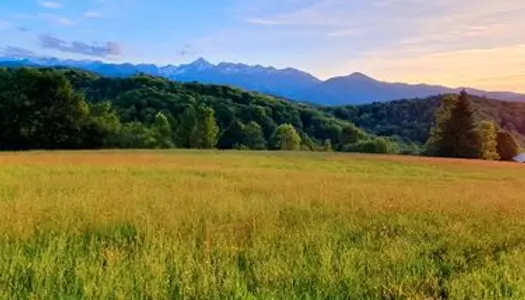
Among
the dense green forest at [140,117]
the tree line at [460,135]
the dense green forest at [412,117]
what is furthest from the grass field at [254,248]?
the dense green forest at [412,117]

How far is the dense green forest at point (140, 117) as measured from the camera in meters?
65.6

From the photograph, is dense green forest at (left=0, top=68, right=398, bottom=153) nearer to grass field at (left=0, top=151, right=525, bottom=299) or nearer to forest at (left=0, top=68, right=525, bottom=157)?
forest at (left=0, top=68, right=525, bottom=157)

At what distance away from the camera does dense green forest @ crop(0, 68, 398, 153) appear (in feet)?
215

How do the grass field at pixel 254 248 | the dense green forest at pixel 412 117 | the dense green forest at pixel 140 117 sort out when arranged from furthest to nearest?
1. the dense green forest at pixel 412 117
2. the dense green forest at pixel 140 117
3. the grass field at pixel 254 248

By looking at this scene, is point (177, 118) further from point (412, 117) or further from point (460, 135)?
point (412, 117)

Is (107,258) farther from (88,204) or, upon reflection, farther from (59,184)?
(59,184)

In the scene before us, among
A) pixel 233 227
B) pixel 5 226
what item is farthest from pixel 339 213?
pixel 5 226

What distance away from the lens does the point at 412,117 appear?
171 metres

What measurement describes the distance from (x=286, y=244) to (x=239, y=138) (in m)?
108

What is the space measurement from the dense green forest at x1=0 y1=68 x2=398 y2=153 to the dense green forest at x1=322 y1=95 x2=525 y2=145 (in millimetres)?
21948

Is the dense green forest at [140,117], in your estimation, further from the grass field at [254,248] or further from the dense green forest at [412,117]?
the grass field at [254,248]

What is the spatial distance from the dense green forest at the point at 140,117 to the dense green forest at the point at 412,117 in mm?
21948

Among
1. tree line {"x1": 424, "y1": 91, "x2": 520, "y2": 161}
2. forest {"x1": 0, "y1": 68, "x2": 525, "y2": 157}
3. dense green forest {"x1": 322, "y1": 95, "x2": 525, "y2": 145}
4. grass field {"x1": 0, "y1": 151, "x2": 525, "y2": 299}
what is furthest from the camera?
dense green forest {"x1": 322, "y1": 95, "x2": 525, "y2": 145}

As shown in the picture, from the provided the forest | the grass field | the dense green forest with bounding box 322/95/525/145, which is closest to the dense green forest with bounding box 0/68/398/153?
the forest
